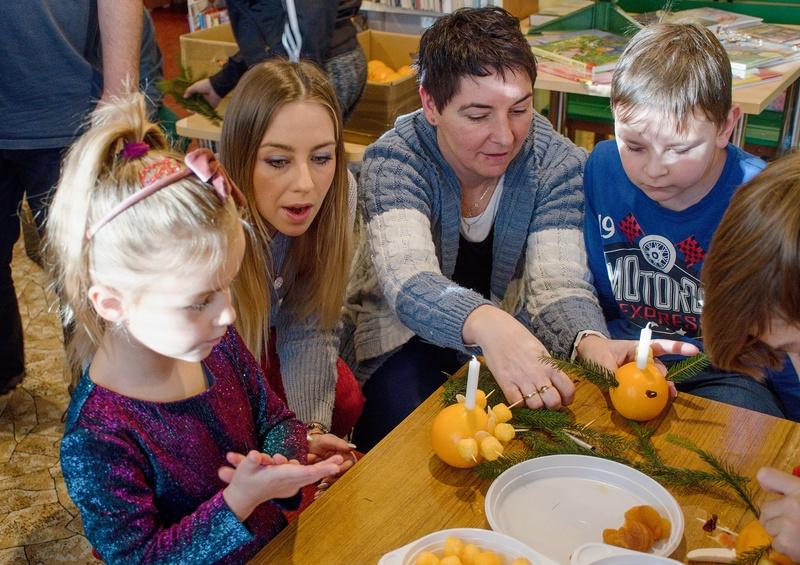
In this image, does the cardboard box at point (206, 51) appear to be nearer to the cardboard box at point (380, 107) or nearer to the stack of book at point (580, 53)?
the cardboard box at point (380, 107)

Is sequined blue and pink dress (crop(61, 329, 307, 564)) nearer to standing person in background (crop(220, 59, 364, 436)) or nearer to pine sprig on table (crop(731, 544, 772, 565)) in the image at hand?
standing person in background (crop(220, 59, 364, 436))

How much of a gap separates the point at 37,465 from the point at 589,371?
1619 mm

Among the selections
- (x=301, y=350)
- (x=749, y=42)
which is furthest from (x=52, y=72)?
(x=749, y=42)

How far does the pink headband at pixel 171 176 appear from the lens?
0.96 metres

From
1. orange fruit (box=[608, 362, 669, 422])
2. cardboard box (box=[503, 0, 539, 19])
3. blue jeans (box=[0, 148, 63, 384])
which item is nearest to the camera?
orange fruit (box=[608, 362, 669, 422])

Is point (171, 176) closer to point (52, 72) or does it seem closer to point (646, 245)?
point (646, 245)

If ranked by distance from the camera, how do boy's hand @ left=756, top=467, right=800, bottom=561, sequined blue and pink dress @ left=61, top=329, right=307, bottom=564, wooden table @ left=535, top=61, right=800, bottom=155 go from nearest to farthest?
boy's hand @ left=756, top=467, right=800, bottom=561
sequined blue and pink dress @ left=61, top=329, right=307, bottom=564
wooden table @ left=535, top=61, right=800, bottom=155

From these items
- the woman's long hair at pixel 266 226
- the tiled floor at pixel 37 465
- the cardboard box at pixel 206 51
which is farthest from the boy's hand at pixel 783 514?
the cardboard box at pixel 206 51

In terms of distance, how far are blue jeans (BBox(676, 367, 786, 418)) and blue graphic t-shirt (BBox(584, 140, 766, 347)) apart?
0.10 m

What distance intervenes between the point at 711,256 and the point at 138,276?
0.70 meters

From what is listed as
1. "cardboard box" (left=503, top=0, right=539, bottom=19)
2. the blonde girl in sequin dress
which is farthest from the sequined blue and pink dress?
"cardboard box" (left=503, top=0, right=539, bottom=19)

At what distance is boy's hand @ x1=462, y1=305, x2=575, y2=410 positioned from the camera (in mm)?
1261

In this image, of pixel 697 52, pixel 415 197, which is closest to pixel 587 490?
pixel 415 197

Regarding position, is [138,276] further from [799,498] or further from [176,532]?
[799,498]
